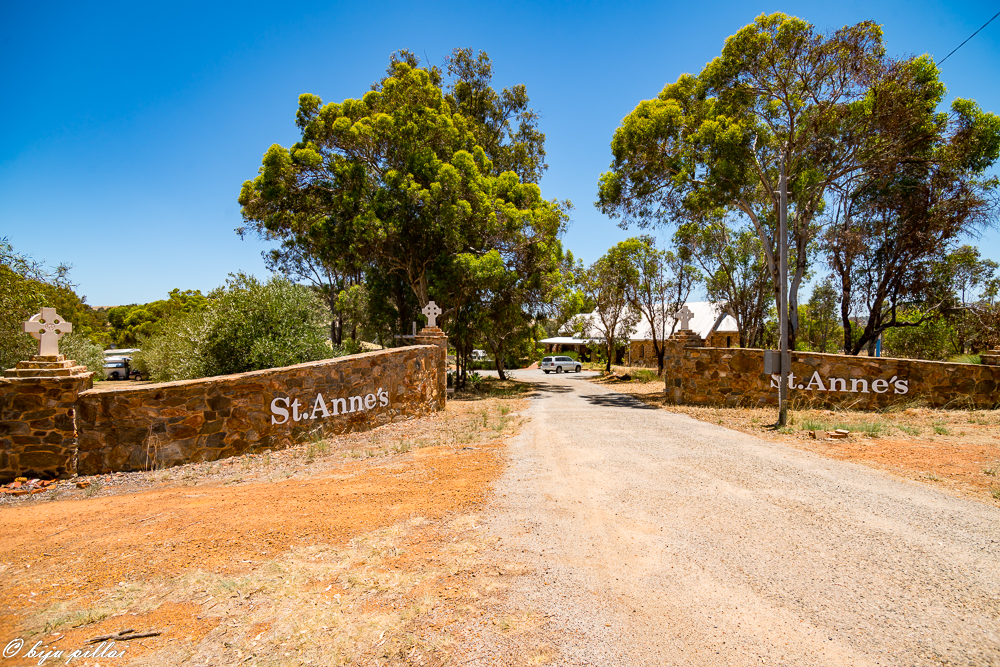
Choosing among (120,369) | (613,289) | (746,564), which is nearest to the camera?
(746,564)

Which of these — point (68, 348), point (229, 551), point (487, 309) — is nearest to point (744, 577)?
point (229, 551)

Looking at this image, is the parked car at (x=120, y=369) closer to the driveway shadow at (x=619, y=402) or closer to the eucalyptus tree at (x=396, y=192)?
the eucalyptus tree at (x=396, y=192)

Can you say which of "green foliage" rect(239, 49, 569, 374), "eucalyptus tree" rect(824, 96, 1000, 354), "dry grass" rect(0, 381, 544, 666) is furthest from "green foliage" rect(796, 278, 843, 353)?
"dry grass" rect(0, 381, 544, 666)

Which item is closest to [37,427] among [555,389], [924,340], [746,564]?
[746,564]

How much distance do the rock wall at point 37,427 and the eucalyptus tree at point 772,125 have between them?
1863cm

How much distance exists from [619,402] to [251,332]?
38.9ft

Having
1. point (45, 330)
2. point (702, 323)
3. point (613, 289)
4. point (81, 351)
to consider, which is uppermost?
point (613, 289)

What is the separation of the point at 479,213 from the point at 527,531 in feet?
53.4

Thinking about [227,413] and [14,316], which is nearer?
[227,413]

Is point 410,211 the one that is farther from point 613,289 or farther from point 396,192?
point 613,289

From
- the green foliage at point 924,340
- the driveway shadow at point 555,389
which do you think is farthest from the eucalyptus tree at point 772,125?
the green foliage at point 924,340

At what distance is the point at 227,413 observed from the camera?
858 cm

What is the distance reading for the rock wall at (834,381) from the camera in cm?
1329

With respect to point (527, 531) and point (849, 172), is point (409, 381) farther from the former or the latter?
point (849, 172)
